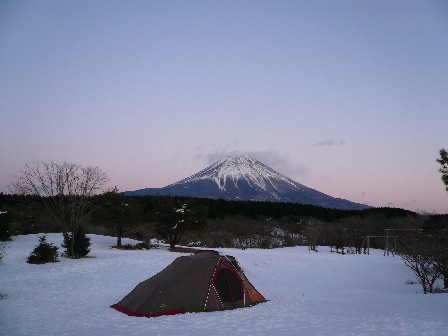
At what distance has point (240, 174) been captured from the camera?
13075 centimetres

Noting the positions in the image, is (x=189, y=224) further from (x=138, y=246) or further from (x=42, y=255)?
(x=42, y=255)

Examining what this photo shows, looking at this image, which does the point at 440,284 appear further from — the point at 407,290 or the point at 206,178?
the point at 206,178

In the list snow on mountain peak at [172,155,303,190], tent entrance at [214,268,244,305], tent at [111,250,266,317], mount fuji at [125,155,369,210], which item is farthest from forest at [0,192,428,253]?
snow on mountain peak at [172,155,303,190]

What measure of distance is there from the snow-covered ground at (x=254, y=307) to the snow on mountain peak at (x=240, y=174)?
101m

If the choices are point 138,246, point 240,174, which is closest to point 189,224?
point 138,246

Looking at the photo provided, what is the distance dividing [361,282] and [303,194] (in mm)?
104403

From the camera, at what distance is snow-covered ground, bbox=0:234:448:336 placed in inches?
347

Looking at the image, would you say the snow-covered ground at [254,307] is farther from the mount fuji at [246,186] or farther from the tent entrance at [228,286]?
the mount fuji at [246,186]

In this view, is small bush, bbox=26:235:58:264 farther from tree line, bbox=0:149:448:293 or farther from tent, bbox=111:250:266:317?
tent, bbox=111:250:266:317

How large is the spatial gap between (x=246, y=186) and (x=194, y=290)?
366ft

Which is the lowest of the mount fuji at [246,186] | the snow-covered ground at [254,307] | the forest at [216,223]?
the snow-covered ground at [254,307]

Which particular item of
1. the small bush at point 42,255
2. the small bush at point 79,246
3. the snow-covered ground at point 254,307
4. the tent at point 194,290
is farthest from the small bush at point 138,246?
the tent at point 194,290

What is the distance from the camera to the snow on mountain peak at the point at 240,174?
126m

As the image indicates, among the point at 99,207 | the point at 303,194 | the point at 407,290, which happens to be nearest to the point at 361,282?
the point at 407,290
